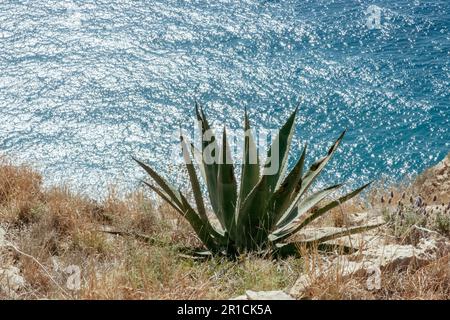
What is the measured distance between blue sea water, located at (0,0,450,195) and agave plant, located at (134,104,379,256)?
4653 mm

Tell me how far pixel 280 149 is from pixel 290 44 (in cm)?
841

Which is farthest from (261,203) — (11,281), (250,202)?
(11,281)

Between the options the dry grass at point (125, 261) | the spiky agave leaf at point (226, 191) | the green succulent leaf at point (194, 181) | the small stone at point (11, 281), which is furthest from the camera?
the green succulent leaf at point (194, 181)

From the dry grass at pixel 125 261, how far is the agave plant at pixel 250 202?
168 mm

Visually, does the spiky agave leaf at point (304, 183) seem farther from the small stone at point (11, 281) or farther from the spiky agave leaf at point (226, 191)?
the small stone at point (11, 281)

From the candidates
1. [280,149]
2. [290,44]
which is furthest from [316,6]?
[280,149]

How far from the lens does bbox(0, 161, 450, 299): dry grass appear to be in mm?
2793

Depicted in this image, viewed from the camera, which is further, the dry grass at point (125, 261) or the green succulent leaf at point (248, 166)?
the green succulent leaf at point (248, 166)

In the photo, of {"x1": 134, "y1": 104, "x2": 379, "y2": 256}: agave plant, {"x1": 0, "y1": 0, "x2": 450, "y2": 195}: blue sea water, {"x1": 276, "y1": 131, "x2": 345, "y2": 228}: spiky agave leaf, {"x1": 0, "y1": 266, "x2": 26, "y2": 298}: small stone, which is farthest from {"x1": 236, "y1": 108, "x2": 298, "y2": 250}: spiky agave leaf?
{"x1": 0, "y1": 0, "x2": 450, "y2": 195}: blue sea water

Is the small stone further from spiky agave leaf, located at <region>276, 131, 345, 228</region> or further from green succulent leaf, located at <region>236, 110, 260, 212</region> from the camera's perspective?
spiky agave leaf, located at <region>276, 131, 345, 228</region>

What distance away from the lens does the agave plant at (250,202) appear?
358 cm

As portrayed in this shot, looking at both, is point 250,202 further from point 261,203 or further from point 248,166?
point 248,166

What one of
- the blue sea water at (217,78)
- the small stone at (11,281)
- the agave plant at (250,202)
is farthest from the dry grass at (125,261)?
the blue sea water at (217,78)
